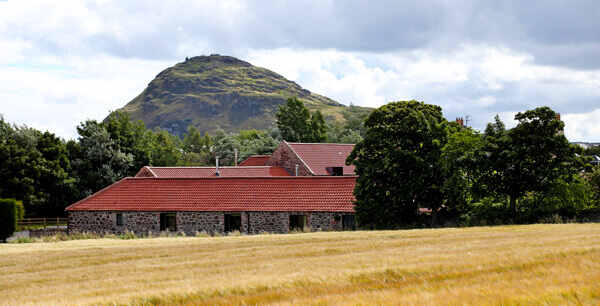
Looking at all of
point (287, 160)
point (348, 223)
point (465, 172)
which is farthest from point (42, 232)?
point (465, 172)

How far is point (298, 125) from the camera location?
87062 mm

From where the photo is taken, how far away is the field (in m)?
8.92

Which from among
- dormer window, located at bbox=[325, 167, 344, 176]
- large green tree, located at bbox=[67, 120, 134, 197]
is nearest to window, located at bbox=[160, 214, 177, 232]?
dormer window, located at bbox=[325, 167, 344, 176]

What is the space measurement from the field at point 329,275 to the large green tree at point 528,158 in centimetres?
1208

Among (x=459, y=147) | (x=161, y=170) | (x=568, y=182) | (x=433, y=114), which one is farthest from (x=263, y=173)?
(x=568, y=182)

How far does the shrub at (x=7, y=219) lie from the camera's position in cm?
3456

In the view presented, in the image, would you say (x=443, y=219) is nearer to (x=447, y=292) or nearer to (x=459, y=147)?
(x=459, y=147)

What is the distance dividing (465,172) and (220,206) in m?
14.9

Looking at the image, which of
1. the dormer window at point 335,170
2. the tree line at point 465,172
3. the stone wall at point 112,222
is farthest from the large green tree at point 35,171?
the tree line at point 465,172

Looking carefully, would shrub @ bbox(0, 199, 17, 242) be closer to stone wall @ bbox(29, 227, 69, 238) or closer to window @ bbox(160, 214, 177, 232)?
window @ bbox(160, 214, 177, 232)

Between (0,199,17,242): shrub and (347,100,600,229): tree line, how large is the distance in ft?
65.5

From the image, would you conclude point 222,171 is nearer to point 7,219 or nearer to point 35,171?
point 35,171

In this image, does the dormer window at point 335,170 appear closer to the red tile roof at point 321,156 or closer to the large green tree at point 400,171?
the red tile roof at point 321,156

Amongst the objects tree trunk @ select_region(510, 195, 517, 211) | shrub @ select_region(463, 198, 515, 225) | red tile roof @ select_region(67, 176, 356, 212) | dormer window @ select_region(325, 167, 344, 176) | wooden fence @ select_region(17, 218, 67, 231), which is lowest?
wooden fence @ select_region(17, 218, 67, 231)
